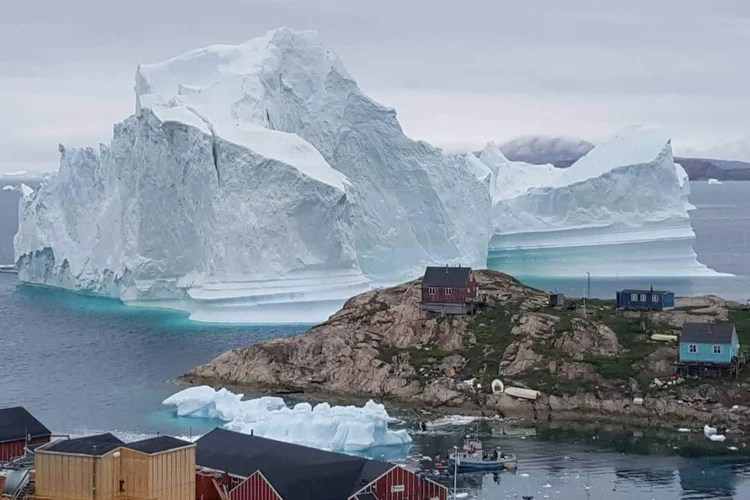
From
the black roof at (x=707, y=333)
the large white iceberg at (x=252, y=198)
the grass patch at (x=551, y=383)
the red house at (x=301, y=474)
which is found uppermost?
the large white iceberg at (x=252, y=198)

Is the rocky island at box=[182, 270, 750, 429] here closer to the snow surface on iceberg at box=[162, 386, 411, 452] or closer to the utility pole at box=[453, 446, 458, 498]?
the snow surface on iceberg at box=[162, 386, 411, 452]

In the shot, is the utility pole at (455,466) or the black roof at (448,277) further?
the black roof at (448,277)

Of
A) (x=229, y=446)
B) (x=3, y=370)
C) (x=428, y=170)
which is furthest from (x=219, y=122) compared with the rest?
(x=229, y=446)

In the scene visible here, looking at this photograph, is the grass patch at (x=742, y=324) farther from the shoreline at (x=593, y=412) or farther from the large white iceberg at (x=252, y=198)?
the large white iceberg at (x=252, y=198)

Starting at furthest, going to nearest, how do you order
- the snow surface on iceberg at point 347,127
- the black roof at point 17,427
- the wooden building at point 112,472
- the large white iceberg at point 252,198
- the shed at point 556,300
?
1. the snow surface on iceberg at point 347,127
2. the large white iceberg at point 252,198
3. the shed at point 556,300
4. the black roof at point 17,427
5. the wooden building at point 112,472

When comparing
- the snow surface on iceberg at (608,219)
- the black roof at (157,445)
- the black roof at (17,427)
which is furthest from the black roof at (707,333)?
the snow surface on iceberg at (608,219)

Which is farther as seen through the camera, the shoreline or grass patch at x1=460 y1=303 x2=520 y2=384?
grass patch at x1=460 y1=303 x2=520 y2=384

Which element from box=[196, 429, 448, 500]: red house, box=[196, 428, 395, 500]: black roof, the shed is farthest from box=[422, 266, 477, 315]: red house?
box=[196, 429, 448, 500]: red house
